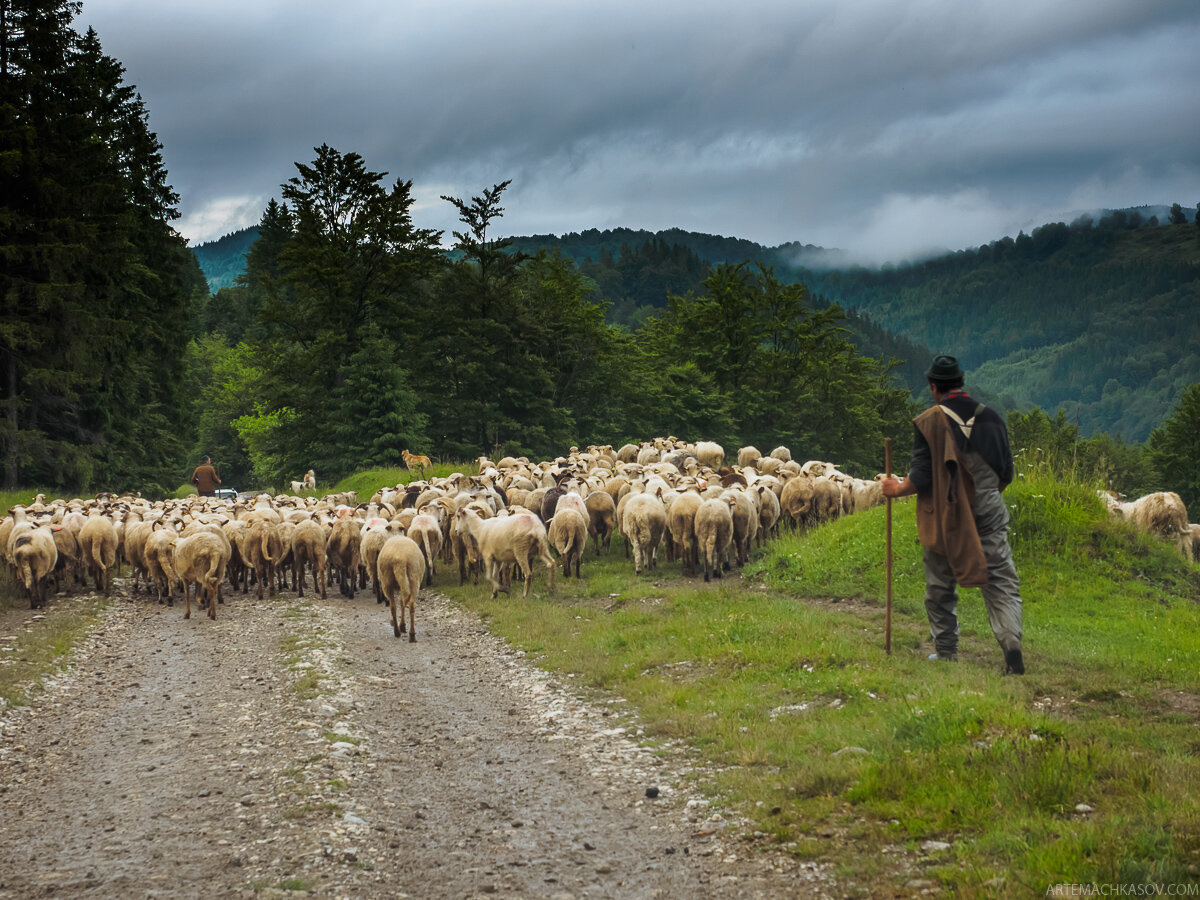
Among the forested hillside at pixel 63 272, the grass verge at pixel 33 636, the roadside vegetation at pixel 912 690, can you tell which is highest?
the forested hillside at pixel 63 272

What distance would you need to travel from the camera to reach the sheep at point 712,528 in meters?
16.9

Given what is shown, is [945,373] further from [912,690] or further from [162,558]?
[162,558]

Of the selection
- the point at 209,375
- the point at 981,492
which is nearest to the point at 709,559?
the point at 981,492

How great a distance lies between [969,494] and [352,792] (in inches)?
241

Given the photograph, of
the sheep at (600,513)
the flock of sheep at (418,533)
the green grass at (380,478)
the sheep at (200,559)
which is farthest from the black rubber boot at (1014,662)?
the green grass at (380,478)

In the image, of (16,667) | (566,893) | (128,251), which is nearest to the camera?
(566,893)

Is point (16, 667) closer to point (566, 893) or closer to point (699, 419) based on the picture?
point (566, 893)

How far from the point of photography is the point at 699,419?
53.8 m

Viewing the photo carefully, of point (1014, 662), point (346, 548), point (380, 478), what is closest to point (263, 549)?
point (346, 548)

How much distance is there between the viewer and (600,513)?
2036cm

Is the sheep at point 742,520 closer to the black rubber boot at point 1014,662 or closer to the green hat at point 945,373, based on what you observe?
the green hat at point 945,373

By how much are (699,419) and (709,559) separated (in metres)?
37.1

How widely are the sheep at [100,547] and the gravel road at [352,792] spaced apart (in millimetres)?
7519

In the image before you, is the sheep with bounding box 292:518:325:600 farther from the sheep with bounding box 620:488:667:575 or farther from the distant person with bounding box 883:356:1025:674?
the distant person with bounding box 883:356:1025:674
